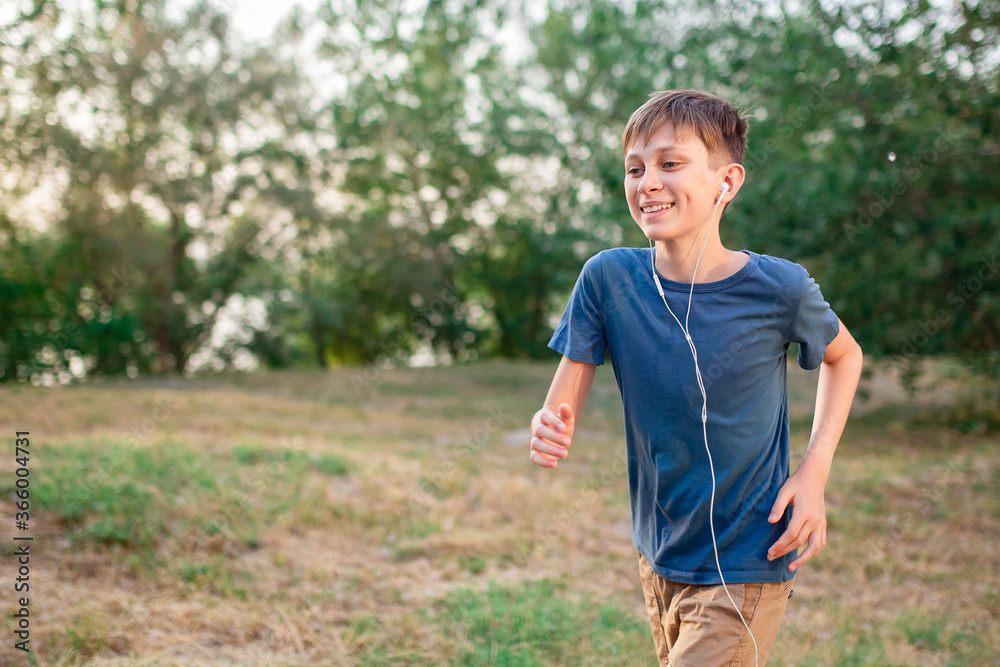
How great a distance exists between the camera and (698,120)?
5.84 feet

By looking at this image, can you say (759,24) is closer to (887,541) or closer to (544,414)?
(887,541)

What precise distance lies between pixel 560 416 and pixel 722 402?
0.40 m

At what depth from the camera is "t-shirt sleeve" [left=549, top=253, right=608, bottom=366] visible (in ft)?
6.17

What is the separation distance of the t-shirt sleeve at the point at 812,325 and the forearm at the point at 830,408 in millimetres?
94

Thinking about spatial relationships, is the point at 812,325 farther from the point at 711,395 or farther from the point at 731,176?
the point at 731,176

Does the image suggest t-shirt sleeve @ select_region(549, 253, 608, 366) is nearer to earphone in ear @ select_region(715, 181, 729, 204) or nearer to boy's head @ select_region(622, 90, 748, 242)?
boy's head @ select_region(622, 90, 748, 242)

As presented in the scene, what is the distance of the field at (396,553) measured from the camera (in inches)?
141

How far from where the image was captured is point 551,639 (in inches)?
147

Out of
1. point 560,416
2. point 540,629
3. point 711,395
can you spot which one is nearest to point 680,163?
point 711,395

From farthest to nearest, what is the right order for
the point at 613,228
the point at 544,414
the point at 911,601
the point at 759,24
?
the point at 613,228
the point at 759,24
the point at 911,601
the point at 544,414

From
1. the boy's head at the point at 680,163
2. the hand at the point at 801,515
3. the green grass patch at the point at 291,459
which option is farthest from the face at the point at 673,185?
the green grass patch at the point at 291,459

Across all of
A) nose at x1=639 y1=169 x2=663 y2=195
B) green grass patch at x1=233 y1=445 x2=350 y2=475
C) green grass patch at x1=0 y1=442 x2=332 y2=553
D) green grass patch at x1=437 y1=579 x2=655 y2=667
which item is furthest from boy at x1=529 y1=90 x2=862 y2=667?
green grass patch at x1=233 y1=445 x2=350 y2=475

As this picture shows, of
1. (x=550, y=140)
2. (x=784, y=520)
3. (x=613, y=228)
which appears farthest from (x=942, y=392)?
(x=784, y=520)

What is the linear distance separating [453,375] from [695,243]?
50.1 ft
